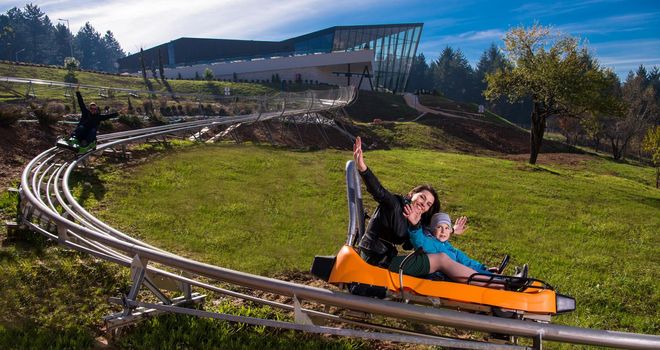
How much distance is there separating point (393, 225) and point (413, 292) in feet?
2.44

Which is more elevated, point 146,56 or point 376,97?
point 146,56

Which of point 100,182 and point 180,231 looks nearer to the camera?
point 180,231

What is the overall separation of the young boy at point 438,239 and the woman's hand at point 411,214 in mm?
78

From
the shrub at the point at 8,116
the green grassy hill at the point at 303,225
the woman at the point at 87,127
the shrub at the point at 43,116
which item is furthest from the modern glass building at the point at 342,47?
the woman at the point at 87,127

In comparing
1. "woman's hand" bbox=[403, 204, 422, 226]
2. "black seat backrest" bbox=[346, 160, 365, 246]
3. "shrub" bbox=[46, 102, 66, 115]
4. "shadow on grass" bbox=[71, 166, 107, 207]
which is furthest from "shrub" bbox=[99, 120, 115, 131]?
"woman's hand" bbox=[403, 204, 422, 226]

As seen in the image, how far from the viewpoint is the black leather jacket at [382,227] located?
176 inches

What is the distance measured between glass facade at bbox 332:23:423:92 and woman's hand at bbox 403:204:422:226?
69486mm

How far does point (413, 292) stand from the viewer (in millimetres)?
4012

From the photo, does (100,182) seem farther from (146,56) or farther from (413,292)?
(146,56)

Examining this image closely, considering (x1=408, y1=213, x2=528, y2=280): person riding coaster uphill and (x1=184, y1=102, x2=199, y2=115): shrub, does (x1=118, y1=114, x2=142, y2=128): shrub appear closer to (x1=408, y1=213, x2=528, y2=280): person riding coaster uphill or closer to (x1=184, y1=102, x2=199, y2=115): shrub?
(x1=184, y1=102, x2=199, y2=115): shrub

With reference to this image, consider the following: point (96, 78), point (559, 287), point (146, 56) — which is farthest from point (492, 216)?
point (146, 56)

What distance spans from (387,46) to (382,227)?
75.9 meters

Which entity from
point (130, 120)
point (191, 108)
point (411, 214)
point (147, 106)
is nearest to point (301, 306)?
point (411, 214)

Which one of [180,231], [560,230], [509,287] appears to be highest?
[509,287]
